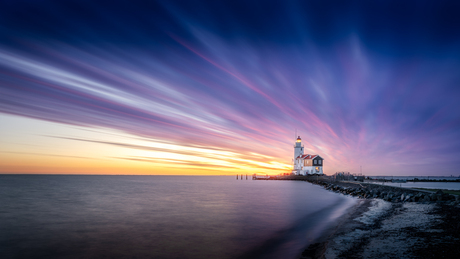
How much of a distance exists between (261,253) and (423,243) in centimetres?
569

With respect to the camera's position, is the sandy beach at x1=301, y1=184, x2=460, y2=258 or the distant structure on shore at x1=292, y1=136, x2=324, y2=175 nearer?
the sandy beach at x1=301, y1=184, x2=460, y2=258

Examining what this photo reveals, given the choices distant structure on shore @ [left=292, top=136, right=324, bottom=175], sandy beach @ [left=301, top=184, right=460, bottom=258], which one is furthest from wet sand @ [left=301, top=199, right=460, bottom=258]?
distant structure on shore @ [left=292, top=136, right=324, bottom=175]

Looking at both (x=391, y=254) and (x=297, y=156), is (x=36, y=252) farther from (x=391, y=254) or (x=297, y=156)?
(x=297, y=156)

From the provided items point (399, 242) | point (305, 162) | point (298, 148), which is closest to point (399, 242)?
point (399, 242)

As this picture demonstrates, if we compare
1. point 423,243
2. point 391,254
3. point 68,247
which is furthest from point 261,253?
point 68,247

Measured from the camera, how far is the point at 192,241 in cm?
1270

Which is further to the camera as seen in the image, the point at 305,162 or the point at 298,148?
the point at 298,148

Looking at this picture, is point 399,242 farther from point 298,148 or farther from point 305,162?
point 298,148

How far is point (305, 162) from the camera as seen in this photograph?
10125 cm

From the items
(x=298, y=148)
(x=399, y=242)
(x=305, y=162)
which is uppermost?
(x=298, y=148)

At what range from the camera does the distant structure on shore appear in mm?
96750

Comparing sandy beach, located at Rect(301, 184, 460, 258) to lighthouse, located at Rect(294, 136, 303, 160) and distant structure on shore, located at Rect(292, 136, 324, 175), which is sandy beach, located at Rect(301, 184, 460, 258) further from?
lighthouse, located at Rect(294, 136, 303, 160)

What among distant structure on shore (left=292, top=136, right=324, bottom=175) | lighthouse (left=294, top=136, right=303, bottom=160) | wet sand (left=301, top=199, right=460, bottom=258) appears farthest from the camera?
lighthouse (left=294, top=136, right=303, bottom=160)

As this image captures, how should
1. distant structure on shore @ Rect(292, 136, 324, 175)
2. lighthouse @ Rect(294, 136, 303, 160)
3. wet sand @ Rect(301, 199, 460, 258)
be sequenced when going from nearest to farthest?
wet sand @ Rect(301, 199, 460, 258) → distant structure on shore @ Rect(292, 136, 324, 175) → lighthouse @ Rect(294, 136, 303, 160)
